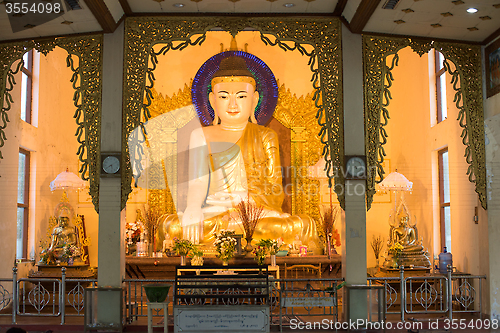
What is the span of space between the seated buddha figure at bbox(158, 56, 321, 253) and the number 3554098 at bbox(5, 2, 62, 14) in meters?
5.23

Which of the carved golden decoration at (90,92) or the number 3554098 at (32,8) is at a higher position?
the number 3554098 at (32,8)

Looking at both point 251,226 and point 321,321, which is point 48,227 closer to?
point 251,226

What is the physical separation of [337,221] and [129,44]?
6.29 metres

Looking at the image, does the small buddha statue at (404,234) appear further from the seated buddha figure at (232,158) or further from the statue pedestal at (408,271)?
the seated buddha figure at (232,158)

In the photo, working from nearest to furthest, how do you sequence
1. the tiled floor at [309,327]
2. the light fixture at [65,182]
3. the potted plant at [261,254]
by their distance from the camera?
1. the tiled floor at [309,327]
2. the potted plant at [261,254]
3. the light fixture at [65,182]

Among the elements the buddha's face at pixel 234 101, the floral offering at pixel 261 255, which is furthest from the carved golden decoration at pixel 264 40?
the buddha's face at pixel 234 101

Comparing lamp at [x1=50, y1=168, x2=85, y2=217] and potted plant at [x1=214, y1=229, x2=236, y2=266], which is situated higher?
lamp at [x1=50, y1=168, x2=85, y2=217]

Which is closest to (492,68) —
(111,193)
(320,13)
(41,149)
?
(320,13)

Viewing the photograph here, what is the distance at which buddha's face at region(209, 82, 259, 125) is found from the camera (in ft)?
36.1

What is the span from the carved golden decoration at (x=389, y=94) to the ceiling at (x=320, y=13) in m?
0.14

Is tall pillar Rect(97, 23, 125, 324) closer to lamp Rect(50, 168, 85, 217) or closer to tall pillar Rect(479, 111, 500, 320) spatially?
lamp Rect(50, 168, 85, 217)

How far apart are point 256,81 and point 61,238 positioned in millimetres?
5094

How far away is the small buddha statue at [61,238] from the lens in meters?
8.61

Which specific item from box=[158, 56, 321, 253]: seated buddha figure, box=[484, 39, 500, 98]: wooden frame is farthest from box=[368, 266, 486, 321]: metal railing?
box=[158, 56, 321, 253]: seated buddha figure
